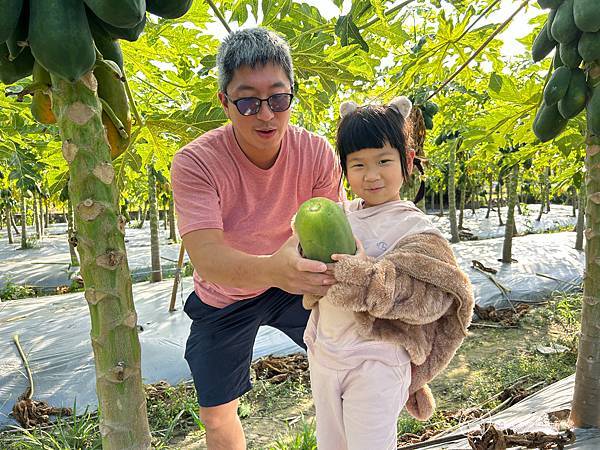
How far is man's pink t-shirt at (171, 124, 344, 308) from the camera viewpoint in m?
1.79

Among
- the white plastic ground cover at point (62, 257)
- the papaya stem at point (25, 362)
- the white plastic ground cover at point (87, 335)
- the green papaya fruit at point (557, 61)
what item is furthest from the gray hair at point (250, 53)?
the white plastic ground cover at point (62, 257)

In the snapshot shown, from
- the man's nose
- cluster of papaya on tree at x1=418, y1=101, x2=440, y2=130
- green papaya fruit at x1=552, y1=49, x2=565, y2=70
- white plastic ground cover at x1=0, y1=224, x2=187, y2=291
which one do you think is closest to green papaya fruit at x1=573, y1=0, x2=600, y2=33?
green papaya fruit at x1=552, y1=49, x2=565, y2=70

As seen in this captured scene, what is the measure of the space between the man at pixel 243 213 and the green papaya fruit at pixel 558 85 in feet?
3.12

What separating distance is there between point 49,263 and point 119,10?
39.6ft

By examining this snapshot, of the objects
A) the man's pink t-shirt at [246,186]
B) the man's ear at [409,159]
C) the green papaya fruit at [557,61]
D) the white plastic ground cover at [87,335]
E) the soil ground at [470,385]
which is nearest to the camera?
→ the man's ear at [409,159]

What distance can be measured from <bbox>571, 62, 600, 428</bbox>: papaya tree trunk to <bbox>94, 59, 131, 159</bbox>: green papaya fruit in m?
1.89

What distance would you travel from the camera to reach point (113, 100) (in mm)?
1254

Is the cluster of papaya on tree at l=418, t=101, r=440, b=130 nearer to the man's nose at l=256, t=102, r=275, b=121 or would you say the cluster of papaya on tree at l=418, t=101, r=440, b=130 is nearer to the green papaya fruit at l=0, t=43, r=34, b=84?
the man's nose at l=256, t=102, r=275, b=121

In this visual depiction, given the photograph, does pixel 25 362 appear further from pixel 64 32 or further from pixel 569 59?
pixel 569 59

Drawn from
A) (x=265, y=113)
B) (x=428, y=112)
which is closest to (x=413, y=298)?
(x=265, y=113)

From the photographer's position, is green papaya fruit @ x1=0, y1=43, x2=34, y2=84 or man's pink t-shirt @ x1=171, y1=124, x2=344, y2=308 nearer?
green papaya fruit @ x1=0, y1=43, x2=34, y2=84

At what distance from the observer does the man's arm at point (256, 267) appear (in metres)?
1.38

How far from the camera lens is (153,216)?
796 cm

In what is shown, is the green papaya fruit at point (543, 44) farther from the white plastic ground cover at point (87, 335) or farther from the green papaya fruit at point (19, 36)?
the white plastic ground cover at point (87, 335)
